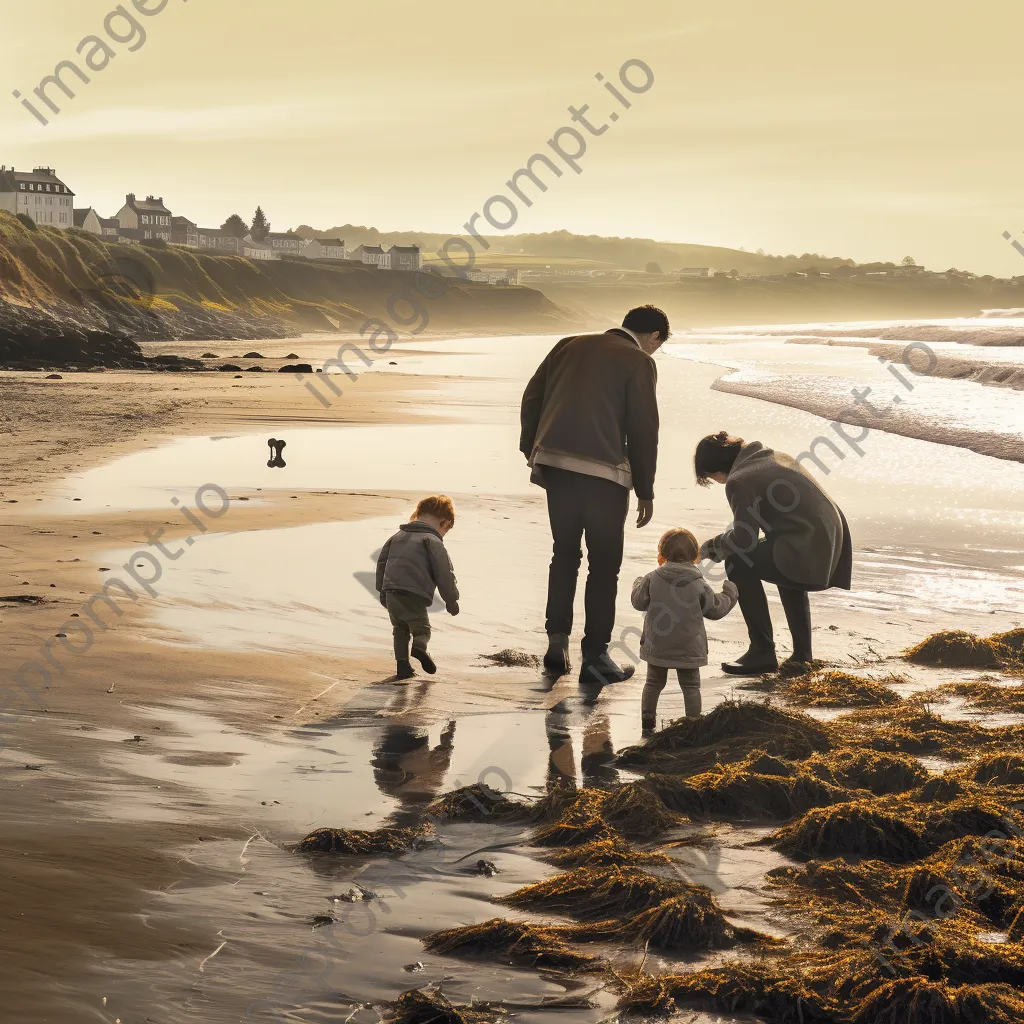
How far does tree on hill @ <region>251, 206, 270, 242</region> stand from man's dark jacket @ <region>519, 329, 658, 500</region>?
192686 mm

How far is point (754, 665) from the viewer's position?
6.94m

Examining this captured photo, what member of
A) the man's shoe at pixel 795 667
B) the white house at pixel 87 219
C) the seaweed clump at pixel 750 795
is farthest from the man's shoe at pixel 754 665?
the white house at pixel 87 219

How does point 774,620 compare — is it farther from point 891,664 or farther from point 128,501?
point 128,501

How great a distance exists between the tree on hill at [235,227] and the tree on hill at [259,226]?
9.27 feet

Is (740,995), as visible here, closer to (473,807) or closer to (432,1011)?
(432,1011)

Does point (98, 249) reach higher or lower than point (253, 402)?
higher

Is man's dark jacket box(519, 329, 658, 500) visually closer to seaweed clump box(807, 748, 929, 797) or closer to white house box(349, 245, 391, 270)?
seaweed clump box(807, 748, 929, 797)

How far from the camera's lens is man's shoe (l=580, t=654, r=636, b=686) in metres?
6.64

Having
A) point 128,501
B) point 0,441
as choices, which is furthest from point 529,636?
point 0,441

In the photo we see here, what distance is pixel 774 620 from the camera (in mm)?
8336

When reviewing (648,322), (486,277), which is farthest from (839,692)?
(486,277)

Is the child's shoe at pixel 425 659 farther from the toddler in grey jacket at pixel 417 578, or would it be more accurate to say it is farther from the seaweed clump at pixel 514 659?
the seaweed clump at pixel 514 659

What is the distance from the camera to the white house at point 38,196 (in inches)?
5015

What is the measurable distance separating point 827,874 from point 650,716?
2040mm
